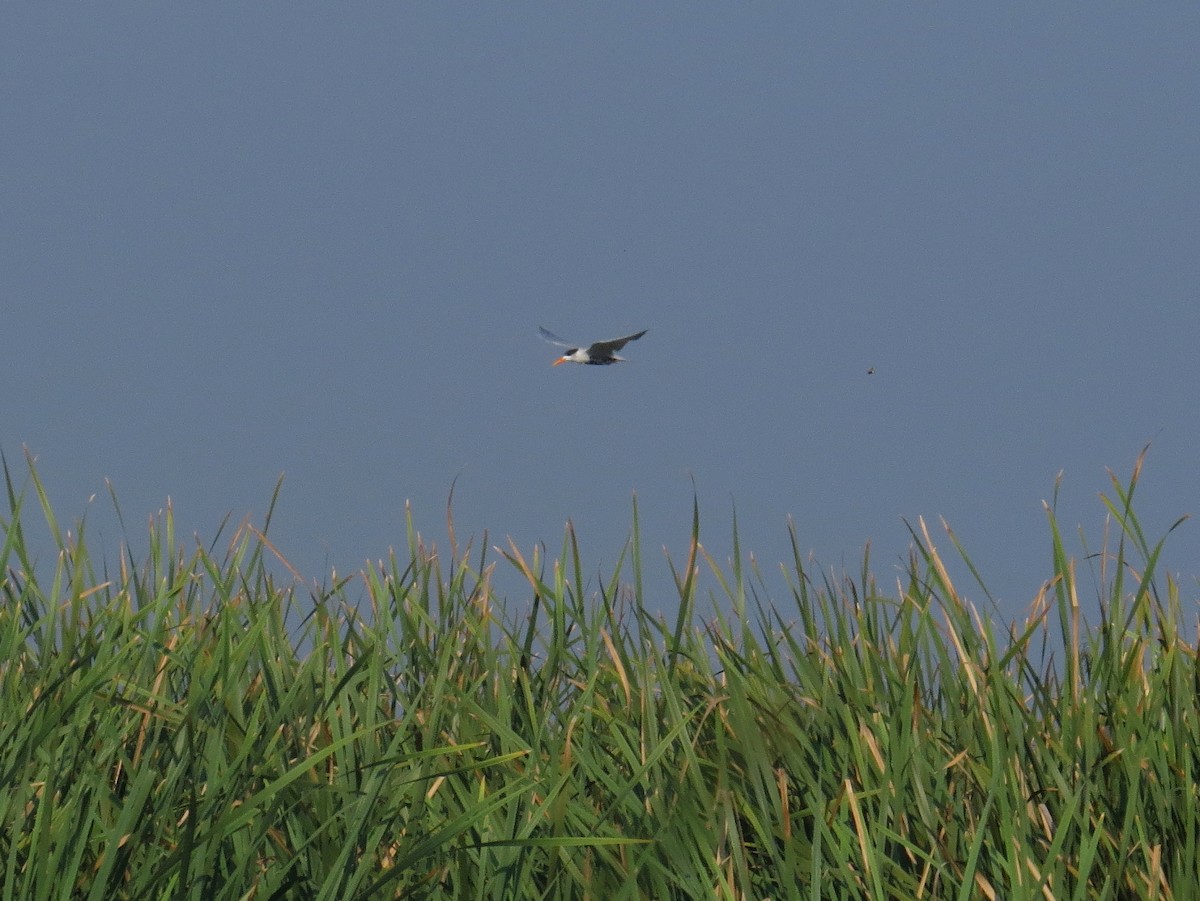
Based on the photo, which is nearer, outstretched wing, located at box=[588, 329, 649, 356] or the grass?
the grass

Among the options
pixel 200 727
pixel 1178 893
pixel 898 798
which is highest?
pixel 200 727

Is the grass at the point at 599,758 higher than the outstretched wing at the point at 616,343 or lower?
lower

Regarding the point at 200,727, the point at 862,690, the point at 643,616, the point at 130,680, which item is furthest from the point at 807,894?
the point at 130,680

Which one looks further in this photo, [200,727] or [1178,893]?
[200,727]

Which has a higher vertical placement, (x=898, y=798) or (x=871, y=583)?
(x=871, y=583)

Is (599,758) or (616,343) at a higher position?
(616,343)

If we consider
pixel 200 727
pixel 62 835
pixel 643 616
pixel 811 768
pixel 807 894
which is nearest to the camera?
pixel 62 835

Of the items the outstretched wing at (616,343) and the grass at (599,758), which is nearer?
the grass at (599,758)

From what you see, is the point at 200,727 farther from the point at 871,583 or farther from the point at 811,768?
the point at 871,583

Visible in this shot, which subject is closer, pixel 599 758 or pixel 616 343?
pixel 599 758

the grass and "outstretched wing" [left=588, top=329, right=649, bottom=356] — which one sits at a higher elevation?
"outstretched wing" [left=588, top=329, right=649, bottom=356]

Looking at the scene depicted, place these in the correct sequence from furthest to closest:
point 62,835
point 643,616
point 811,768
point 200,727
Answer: point 643,616 → point 811,768 → point 200,727 → point 62,835

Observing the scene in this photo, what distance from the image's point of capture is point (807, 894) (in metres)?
2.78

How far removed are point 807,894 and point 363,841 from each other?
90cm
